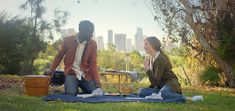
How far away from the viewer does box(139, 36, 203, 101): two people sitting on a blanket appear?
8477 millimetres

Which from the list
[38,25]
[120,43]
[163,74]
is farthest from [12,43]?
[120,43]

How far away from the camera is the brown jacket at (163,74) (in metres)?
8.48

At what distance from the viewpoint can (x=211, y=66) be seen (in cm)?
1644

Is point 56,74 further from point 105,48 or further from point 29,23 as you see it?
point 105,48

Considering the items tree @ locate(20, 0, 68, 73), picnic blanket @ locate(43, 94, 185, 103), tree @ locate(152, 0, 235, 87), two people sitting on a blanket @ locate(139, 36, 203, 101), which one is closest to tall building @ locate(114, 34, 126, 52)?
tree @ locate(20, 0, 68, 73)

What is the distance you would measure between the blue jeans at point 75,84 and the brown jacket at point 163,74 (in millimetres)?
1182

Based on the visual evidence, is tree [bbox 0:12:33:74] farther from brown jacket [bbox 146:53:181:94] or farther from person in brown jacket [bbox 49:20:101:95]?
brown jacket [bbox 146:53:181:94]

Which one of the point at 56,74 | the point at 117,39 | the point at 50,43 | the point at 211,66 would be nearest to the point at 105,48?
the point at 117,39

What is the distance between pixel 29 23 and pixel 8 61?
541 centimetres

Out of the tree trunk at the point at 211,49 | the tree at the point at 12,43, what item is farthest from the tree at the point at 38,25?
the tree trunk at the point at 211,49

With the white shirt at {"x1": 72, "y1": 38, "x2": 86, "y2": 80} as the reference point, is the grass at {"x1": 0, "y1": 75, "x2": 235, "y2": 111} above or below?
below

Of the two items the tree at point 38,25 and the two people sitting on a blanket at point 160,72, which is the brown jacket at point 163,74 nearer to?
the two people sitting on a blanket at point 160,72

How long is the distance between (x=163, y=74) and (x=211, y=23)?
24.3 feet

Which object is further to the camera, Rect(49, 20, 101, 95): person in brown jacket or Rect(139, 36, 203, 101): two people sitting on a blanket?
Rect(49, 20, 101, 95): person in brown jacket
